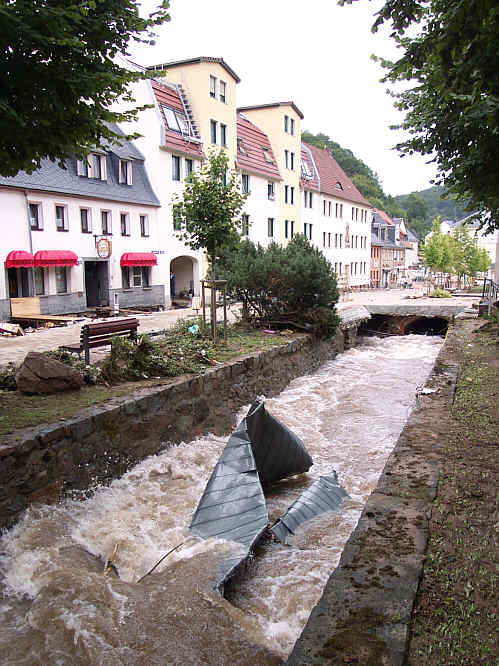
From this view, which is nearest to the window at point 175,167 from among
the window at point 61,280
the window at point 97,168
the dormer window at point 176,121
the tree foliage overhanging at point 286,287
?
the dormer window at point 176,121

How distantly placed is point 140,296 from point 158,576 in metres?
22.6

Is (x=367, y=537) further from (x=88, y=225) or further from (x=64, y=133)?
(x=88, y=225)

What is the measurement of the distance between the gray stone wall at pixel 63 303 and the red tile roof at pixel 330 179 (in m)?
27.1

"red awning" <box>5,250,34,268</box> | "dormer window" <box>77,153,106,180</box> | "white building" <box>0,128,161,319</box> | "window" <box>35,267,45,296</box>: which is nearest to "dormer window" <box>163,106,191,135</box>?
"white building" <box>0,128,161,319</box>

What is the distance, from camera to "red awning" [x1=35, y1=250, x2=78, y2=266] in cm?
2095

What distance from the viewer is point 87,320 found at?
70.6 feet

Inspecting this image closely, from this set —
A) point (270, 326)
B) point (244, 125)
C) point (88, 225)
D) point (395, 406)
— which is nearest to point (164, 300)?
point (88, 225)

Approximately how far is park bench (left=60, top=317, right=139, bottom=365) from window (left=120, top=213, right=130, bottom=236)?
1549cm

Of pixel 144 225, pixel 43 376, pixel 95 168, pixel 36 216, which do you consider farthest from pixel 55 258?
pixel 43 376

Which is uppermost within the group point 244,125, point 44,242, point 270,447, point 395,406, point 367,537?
point 244,125

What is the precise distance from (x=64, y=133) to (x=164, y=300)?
882 inches

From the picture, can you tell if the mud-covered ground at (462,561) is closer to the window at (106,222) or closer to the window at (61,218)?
the window at (61,218)

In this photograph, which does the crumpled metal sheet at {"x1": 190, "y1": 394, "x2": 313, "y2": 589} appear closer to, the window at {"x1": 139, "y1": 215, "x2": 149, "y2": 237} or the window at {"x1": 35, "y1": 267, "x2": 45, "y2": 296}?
the window at {"x1": 35, "y1": 267, "x2": 45, "y2": 296}

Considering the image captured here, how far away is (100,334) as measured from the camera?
1050 centimetres
